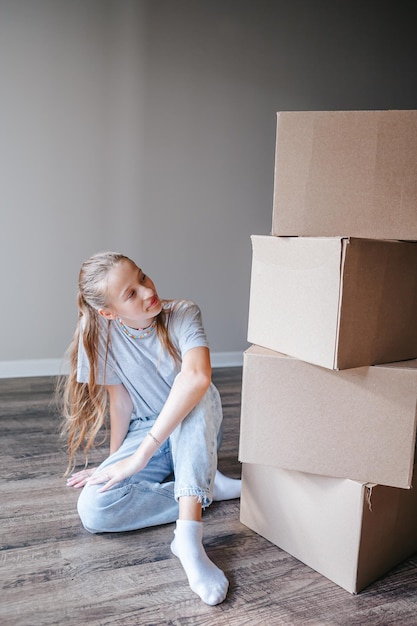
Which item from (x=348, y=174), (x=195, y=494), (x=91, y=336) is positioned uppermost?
(x=348, y=174)

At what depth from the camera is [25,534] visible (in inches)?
50.2

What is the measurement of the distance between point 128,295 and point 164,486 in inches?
17.6

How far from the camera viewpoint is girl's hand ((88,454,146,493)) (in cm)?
124

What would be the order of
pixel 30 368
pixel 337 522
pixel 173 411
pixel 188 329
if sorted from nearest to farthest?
pixel 337 522 → pixel 173 411 → pixel 188 329 → pixel 30 368

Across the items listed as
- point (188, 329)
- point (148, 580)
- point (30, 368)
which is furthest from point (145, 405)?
point (30, 368)

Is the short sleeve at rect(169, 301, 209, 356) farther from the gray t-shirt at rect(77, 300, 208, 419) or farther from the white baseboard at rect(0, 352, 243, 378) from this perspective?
the white baseboard at rect(0, 352, 243, 378)

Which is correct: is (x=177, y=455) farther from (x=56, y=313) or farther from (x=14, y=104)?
(x=14, y=104)

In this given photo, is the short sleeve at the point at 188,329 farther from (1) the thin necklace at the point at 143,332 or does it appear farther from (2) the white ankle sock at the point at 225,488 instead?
(2) the white ankle sock at the point at 225,488

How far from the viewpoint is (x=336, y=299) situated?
988 mm

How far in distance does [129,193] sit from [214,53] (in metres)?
0.79

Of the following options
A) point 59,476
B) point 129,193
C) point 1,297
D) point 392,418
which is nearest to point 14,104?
point 129,193

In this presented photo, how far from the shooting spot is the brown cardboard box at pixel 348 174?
3.28 feet

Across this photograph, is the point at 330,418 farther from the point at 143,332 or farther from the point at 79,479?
the point at 79,479

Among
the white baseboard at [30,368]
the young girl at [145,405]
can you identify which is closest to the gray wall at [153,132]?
the white baseboard at [30,368]
